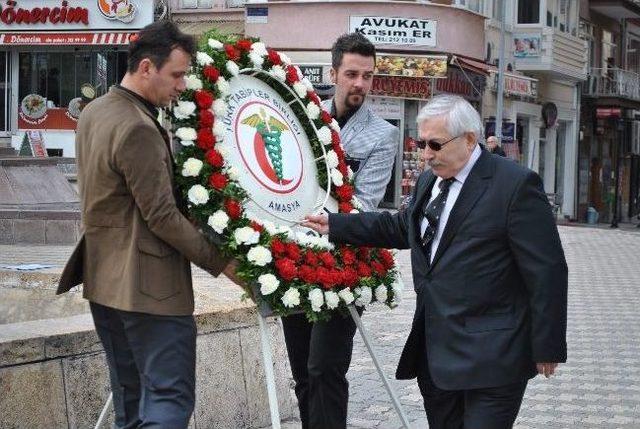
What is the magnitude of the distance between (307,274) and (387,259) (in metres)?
0.72

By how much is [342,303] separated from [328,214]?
41cm

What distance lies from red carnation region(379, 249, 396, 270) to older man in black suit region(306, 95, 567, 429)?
82 cm

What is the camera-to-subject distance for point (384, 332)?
38.1ft

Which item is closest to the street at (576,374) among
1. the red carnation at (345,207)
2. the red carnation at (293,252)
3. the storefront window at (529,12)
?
the red carnation at (345,207)

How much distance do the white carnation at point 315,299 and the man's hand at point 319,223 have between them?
1.28 feet

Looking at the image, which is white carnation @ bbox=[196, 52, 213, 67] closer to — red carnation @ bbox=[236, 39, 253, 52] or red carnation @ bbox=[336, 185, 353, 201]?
red carnation @ bbox=[236, 39, 253, 52]

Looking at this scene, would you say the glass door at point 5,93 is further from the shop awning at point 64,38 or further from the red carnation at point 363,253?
the red carnation at point 363,253

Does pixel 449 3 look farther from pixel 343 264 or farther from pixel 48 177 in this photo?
pixel 343 264

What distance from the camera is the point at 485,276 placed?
15.0 feet

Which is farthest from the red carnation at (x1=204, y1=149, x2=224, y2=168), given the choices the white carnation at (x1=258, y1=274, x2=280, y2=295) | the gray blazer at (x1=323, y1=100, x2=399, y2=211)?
the gray blazer at (x1=323, y1=100, x2=399, y2=211)

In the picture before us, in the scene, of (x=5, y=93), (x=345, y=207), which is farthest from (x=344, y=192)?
(x=5, y=93)

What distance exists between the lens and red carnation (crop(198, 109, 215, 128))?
4.89m

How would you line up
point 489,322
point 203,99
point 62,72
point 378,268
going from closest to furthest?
point 489,322 → point 203,99 → point 378,268 → point 62,72

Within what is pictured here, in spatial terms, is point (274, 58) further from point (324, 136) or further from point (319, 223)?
point (319, 223)
